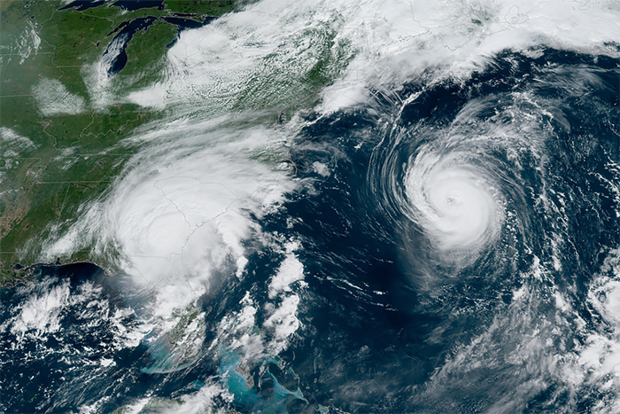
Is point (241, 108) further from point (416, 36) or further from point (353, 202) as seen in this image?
point (416, 36)

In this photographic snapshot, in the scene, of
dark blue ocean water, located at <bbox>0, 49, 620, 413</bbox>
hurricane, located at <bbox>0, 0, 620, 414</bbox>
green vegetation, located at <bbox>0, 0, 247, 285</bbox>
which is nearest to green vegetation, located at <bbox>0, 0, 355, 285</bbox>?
green vegetation, located at <bbox>0, 0, 247, 285</bbox>

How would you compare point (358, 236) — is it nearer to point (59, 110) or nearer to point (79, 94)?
point (79, 94)

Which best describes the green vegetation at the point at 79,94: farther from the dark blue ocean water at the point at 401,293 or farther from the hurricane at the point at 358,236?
the dark blue ocean water at the point at 401,293

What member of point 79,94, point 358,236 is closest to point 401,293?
point 358,236

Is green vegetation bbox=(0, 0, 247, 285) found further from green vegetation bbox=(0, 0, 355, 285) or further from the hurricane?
the hurricane

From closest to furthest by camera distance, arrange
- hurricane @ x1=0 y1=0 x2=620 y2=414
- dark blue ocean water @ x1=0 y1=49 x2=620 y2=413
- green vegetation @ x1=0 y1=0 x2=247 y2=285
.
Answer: dark blue ocean water @ x1=0 y1=49 x2=620 y2=413
hurricane @ x1=0 y1=0 x2=620 y2=414
green vegetation @ x1=0 y1=0 x2=247 y2=285

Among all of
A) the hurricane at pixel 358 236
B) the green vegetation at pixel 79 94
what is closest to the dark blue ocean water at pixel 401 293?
the hurricane at pixel 358 236
